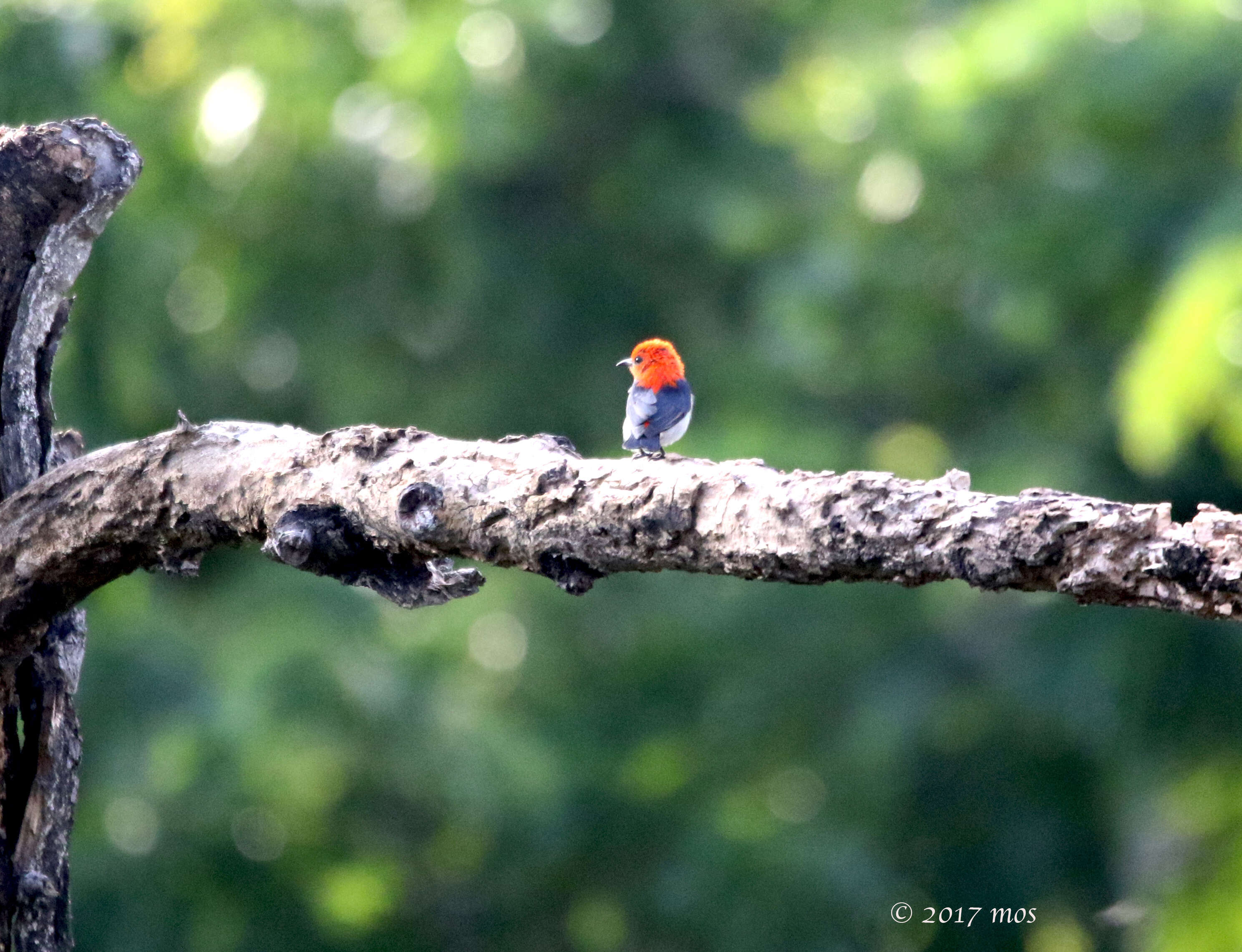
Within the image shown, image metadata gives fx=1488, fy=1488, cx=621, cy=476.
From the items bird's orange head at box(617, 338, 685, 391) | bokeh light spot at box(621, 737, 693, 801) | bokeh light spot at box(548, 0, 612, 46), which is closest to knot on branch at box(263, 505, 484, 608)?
bird's orange head at box(617, 338, 685, 391)

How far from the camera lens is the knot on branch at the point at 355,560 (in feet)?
7.70

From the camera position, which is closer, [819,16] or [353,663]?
[353,663]

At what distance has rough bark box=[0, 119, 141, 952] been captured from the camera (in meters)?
2.80

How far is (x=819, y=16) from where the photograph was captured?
45.2ft

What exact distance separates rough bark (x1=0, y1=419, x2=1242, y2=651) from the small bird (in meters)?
1.50

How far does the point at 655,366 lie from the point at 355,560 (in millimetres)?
2909

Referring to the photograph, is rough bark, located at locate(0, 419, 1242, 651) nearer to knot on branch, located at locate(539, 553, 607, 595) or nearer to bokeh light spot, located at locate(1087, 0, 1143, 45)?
knot on branch, located at locate(539, 553, 607, 595)

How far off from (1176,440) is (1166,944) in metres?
3.51

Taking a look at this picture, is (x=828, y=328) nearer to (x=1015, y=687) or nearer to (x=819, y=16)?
(x=1015, y=687)

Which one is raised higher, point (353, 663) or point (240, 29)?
point (240, 29)

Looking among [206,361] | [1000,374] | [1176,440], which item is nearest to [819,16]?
[1000,374]

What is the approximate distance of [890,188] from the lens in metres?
10.4

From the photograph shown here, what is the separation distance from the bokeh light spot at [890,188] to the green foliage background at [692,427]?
0.10 feet

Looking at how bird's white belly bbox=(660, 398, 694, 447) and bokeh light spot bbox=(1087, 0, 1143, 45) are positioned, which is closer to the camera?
bird's white belly bbox=(660, 398, 694, 447)
